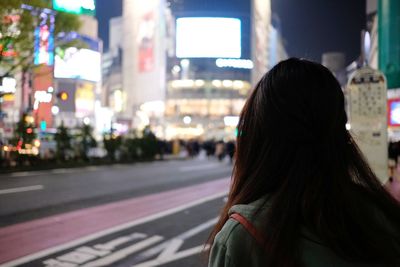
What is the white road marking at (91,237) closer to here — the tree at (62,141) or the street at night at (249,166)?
the street at night at (249,166)

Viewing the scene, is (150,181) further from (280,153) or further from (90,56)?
(90,56)

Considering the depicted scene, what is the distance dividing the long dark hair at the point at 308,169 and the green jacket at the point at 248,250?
0.02 m

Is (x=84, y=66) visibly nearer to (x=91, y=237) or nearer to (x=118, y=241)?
(x=91, y=237)

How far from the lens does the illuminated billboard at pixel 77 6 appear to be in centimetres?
1217

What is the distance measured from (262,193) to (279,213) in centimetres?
10

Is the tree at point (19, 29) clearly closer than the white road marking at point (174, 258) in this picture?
No

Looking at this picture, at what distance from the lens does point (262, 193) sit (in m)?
1.15

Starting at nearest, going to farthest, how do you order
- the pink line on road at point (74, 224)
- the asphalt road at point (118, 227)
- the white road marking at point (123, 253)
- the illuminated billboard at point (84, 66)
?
the white road marking at point (123, 253) < the asphalt road at point (118, 227) < the pink line on road at point (74, 224) < the illuminated billboard at point (84, 66)

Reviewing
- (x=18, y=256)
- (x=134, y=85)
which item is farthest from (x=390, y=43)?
(x=134, y=85)

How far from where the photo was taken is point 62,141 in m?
20.1

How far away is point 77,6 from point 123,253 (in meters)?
9.43

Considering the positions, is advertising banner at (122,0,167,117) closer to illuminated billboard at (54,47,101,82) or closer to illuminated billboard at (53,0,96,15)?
illuminated billboard at (54,47,101,82)

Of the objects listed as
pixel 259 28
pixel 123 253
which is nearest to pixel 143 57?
pixel 259 28

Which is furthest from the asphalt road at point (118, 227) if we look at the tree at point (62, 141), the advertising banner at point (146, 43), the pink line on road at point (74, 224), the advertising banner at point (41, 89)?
the advertising banner at point (146, 43)
